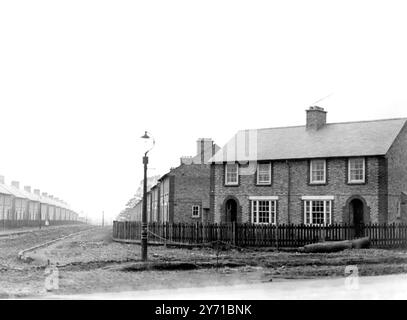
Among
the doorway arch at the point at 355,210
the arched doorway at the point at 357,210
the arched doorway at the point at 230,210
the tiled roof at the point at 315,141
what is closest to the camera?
the doorway arch at the point at 355,210

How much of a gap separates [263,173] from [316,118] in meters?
5.32

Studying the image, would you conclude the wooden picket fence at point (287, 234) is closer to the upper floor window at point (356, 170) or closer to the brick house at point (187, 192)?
the upper floor window at point (356, 170)

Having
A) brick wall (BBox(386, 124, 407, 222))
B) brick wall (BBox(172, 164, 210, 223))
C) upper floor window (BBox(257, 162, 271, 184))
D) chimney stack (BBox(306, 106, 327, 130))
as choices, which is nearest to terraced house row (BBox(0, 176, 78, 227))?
brick wall (BBox(172, 164, 210, 223))

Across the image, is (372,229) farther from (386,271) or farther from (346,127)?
(386,271)

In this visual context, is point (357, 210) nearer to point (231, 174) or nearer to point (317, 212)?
point (317, 212)

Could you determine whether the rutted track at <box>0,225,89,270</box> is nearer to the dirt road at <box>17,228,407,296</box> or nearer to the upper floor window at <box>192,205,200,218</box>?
the dirt road at <box>17,228,407,296</box>

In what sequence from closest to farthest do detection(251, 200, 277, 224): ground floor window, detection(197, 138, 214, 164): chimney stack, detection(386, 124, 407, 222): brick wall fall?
detection(386, 124, 407, 222): brick wall < detection(251, 200, 277, 224): ground floor window < detection(197, 138, 214, 164): chimney stack

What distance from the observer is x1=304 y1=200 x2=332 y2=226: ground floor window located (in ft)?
107

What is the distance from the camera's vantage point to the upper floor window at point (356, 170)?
103 feet

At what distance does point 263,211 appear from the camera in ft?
116

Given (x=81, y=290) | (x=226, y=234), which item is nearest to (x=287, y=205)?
(x=226, y=234)

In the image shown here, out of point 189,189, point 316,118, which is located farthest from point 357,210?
point 189,189

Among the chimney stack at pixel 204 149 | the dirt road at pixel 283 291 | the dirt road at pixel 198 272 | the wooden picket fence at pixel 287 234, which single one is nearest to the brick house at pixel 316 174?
the wooden picket fence at pixel 287 234
